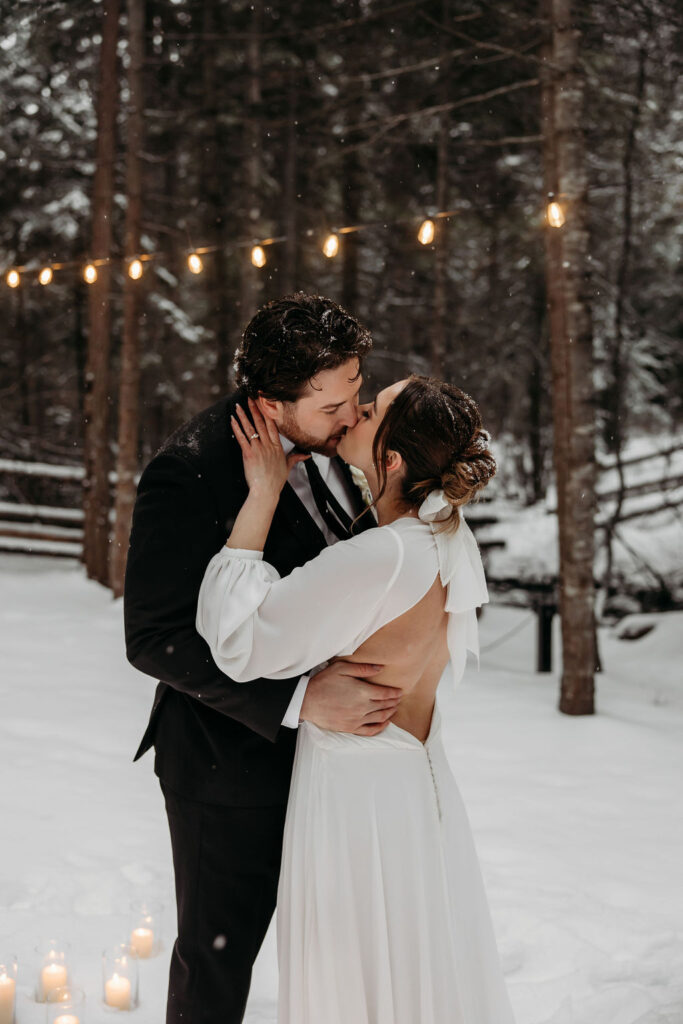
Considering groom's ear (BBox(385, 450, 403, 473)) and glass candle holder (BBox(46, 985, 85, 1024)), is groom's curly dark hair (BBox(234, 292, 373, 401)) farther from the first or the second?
glass candle holder (BBox(46, 985, 85, 1024))

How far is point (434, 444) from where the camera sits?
7.62 ft

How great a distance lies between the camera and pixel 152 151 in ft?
49.7

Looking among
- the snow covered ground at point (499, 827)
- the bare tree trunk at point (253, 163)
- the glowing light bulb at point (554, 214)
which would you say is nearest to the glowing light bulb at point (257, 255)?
the glowing light bulb at point (554, 214)

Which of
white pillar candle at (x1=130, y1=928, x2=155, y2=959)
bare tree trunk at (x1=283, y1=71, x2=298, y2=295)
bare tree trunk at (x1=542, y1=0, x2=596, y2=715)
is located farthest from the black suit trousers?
bare tree trunk at (x1=283, y1=71, x2=298, y2=295)

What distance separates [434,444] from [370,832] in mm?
Result: 969

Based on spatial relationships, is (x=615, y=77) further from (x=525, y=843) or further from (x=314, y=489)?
(x=314, y=489)

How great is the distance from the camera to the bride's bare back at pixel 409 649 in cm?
226

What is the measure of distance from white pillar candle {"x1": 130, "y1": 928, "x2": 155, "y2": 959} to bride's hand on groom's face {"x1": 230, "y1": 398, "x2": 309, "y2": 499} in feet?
7.80

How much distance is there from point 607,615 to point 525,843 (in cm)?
790

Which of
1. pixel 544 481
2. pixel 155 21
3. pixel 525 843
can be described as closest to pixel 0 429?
pixel 155 21

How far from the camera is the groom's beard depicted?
8.16 feet

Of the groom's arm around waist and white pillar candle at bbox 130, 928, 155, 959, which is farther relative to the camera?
white pillar candle at bbox 130, 928, 155, 959

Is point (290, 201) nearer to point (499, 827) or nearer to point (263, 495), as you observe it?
point (499, 827)

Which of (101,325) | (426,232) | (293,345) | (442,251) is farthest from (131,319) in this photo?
(293,345)
